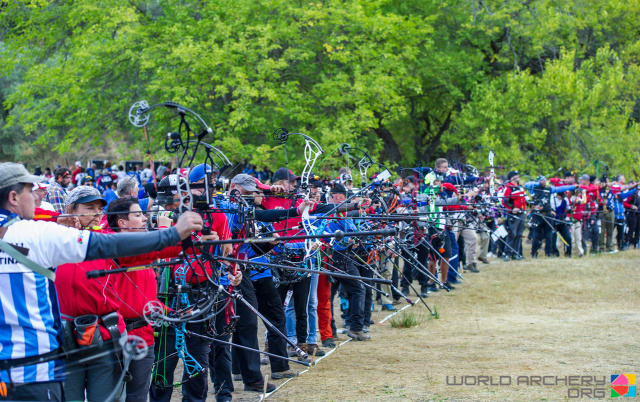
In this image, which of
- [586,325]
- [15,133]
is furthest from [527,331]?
[15,133]

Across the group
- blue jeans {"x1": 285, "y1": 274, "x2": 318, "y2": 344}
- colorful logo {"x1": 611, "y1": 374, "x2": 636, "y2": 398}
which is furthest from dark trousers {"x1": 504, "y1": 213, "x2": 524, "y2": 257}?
colorful logo {"x1": 611, "y1": 374, "x2": 636, "y2": 398}

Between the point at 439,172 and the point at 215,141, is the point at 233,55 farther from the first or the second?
the point at 439,172

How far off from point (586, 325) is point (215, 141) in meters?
9.46

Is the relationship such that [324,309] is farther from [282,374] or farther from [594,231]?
[594,231]

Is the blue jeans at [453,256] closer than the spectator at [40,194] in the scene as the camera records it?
No

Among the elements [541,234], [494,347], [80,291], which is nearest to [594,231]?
[541,234]

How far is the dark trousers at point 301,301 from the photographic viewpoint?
757cm

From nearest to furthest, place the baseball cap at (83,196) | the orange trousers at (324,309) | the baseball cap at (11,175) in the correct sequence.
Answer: the baseball cap at (11,175), the baseball cap at (83,196), the orange trousers at (324,309)

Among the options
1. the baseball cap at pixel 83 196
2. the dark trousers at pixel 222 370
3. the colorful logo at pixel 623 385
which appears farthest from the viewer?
the dark trousers at pixel 222 370

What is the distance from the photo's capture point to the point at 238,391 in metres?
6.48

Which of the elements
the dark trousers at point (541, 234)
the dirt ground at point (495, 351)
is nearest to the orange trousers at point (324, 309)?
the dirt ground at point (495, 351)

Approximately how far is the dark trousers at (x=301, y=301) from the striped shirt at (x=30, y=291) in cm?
433

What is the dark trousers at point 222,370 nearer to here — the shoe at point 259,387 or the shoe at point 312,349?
the shoe at point 259,387

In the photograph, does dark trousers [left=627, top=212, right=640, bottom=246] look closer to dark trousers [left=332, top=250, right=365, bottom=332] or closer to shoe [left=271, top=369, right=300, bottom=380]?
dark trousers [left=332, top=250, right=365, bottom=332]
